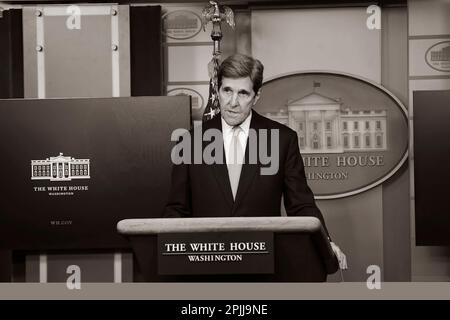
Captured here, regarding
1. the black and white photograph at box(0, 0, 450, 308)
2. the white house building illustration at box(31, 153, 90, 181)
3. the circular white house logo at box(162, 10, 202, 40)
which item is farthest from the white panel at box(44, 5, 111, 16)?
the white house building illustration at box(31, 153, 90, 181)

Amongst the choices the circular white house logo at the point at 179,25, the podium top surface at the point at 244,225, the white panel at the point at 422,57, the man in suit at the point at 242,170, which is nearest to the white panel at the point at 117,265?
the circular white house logo at the point at 179,25

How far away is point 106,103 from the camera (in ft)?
10.7

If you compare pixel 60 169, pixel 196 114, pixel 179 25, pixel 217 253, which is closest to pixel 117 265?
pixel 60 169

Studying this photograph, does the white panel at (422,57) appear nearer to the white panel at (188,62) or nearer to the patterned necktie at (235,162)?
the white panel at (188,62)

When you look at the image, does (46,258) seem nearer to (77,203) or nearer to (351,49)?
→ (77,203)

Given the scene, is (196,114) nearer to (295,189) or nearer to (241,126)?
(241,126)

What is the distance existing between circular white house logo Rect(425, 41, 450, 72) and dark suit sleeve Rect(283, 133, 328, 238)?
1.47 meters

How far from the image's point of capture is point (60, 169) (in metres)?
3.26

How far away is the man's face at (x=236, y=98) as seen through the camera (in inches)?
82.2

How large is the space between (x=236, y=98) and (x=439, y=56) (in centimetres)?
169

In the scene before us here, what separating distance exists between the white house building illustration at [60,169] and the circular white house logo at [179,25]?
33.0 inches

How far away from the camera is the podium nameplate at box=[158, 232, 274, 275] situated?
3.89 ft

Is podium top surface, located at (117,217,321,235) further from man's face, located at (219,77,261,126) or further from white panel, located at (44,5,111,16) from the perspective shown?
white panel, located at (44,5,111,16)
